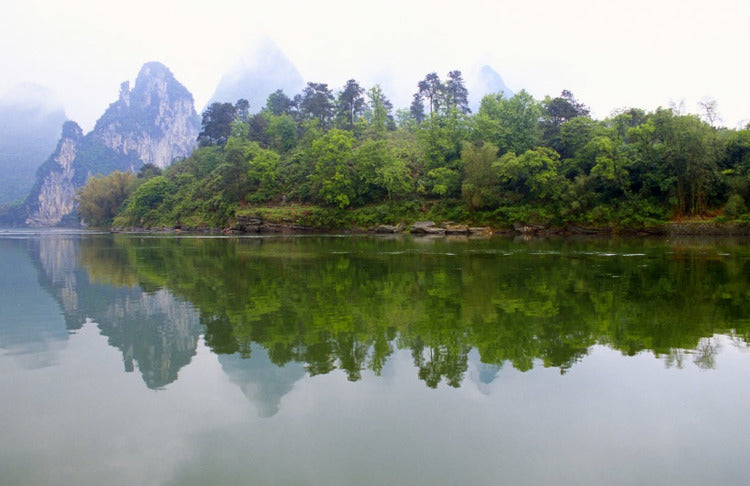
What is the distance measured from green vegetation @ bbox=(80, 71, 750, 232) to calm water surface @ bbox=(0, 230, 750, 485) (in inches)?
1471

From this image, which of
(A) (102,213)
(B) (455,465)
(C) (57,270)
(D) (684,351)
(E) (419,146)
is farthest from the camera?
(A) (102,213)

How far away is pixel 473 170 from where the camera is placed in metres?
53.9

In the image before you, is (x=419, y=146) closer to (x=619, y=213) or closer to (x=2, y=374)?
(x=619, y=213)

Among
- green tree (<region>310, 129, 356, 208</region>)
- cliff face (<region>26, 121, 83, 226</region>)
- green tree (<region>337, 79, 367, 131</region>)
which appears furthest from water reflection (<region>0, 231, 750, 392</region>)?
cliff face (<region>26, 121, 83, 226</region>)

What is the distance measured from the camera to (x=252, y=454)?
461 centimetres

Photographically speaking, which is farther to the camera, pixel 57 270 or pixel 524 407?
pixel 57 270

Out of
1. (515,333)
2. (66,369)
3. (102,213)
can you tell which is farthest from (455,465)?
(102,213)

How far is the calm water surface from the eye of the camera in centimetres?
442

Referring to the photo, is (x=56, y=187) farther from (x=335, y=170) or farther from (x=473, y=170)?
(x=473, y=170)

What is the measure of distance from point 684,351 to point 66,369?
10.6 metres

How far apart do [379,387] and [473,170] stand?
5020cm

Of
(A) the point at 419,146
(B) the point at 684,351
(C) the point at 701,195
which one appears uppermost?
(A) the point at 419,146

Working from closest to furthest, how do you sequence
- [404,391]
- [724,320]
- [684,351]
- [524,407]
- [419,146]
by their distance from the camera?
[524,407]
[404,391]
[684,351]
[724,320]
[419,146]

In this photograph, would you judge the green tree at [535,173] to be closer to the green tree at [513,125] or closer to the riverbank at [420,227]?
the riverbank at [420,227]
